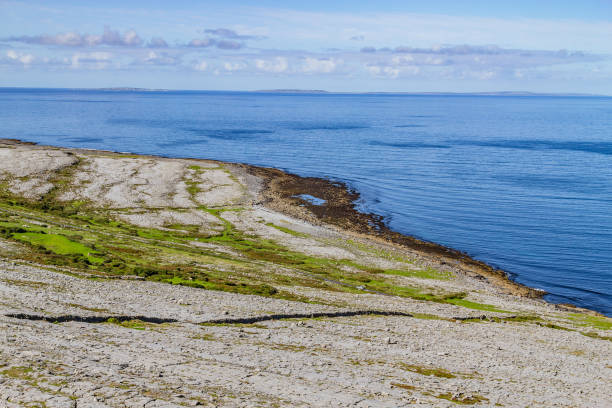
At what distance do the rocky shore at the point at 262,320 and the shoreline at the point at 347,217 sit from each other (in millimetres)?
499

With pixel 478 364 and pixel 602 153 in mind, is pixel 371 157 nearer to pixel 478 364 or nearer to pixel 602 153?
pixel 602 153

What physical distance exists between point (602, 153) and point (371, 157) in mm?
69390

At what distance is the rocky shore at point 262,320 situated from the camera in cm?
2334

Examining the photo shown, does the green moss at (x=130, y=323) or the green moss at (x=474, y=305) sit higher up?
the green moss at (x=130, y=323)

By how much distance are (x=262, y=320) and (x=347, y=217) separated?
163 ft

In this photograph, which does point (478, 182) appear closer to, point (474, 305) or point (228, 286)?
point (474, 305)

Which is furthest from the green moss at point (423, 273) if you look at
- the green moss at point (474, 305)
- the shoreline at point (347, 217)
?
the green moss at point (474, 305)

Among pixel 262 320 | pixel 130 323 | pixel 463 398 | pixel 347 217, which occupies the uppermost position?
pixel 463 398

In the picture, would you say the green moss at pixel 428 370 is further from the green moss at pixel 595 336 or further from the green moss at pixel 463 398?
the green moss at pixel 595 336

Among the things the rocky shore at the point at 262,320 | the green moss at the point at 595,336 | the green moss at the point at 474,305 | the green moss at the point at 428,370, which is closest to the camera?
the rocky shore at the point at 262,320

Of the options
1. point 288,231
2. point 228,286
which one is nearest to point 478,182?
point 288,231

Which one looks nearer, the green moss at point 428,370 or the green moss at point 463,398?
the green moss at point 463,398

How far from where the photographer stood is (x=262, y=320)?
1410 inches

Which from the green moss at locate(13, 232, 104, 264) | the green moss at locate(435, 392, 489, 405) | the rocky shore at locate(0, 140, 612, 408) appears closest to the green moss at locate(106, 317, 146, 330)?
the rocky shore at locate(0, 140, 612, 408)
